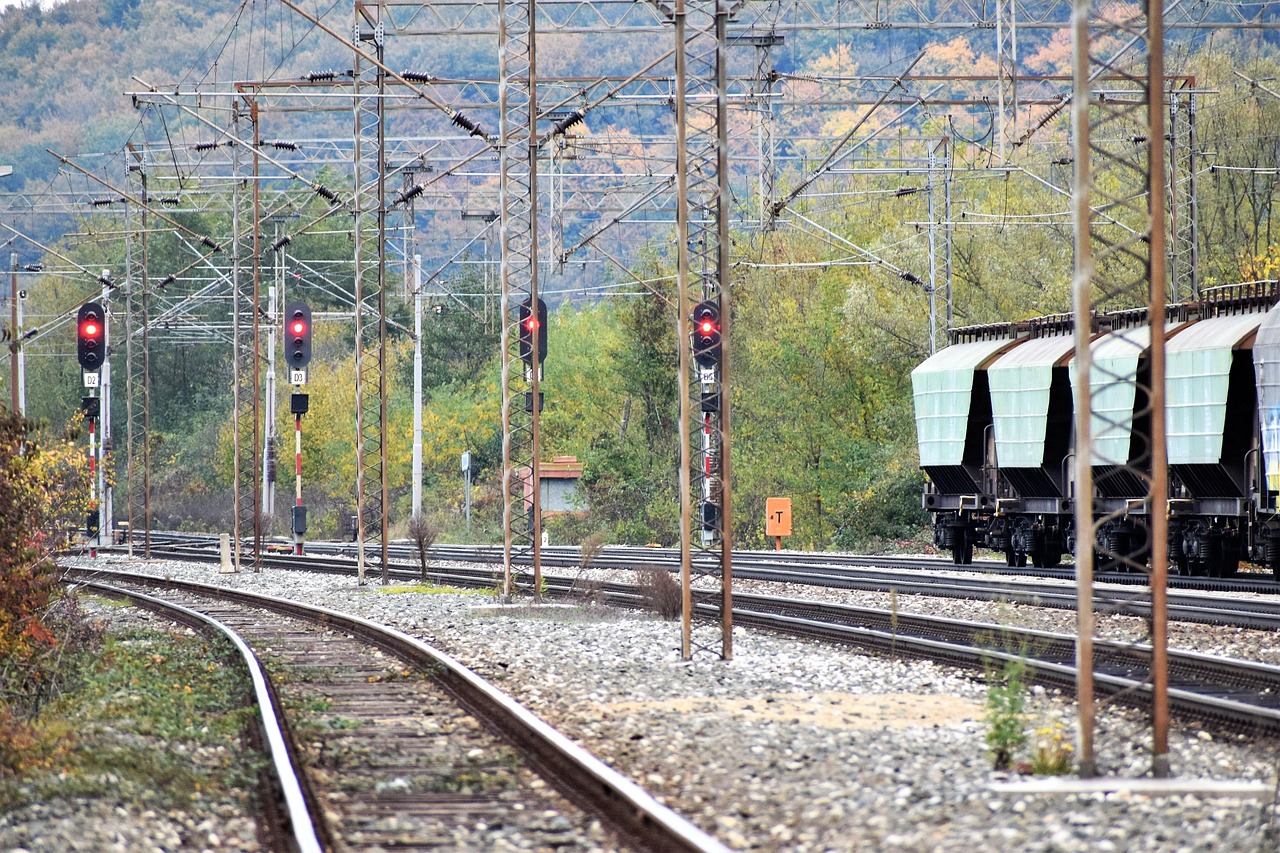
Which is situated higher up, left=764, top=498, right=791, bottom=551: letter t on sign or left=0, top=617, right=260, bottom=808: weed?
left=764, top=498, right=791, bottom=551: letter t on sign

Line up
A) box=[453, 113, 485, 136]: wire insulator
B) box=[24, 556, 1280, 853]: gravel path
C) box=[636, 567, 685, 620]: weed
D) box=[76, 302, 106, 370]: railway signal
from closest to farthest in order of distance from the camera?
box=[24, 556, 1280, 853]: gravel path → box=[636, 567, 685, 620]: weed → box=[453, 113, 485, 136]: wire insulator → box=[76, 302, 106, 370]: railway signal

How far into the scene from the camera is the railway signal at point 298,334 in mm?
35562

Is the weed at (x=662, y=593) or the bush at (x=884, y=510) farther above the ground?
the bush at (x=884, y=510)

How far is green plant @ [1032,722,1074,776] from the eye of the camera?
10273 millimetres

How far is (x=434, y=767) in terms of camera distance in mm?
10938

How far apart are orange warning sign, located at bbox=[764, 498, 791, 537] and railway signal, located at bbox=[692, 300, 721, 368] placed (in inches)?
305

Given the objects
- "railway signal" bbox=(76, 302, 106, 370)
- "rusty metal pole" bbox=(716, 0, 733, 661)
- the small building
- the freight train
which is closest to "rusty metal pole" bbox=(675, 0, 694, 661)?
"rusty metal pole" bbox=(716, 0, 733, 661)

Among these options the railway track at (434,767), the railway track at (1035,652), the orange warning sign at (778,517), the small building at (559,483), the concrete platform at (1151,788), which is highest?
the small building at (559,483)

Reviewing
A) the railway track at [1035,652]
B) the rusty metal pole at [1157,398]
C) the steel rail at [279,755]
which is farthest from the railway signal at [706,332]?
the rusty metal pole at [1157,398]

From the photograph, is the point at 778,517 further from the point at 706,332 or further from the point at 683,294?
the point at 683,294

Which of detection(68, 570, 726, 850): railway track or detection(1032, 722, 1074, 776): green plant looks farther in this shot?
detection(1032, 722, 1074, 776): green plant

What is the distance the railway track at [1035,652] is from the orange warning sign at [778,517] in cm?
1531

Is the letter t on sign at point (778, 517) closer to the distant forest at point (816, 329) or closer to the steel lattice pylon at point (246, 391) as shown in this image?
the distant forest at point (816, 329)

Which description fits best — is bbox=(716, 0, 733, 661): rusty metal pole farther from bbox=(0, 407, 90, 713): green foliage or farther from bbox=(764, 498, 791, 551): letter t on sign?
bbox=(764, 498, 791, 551): letter t on sign
